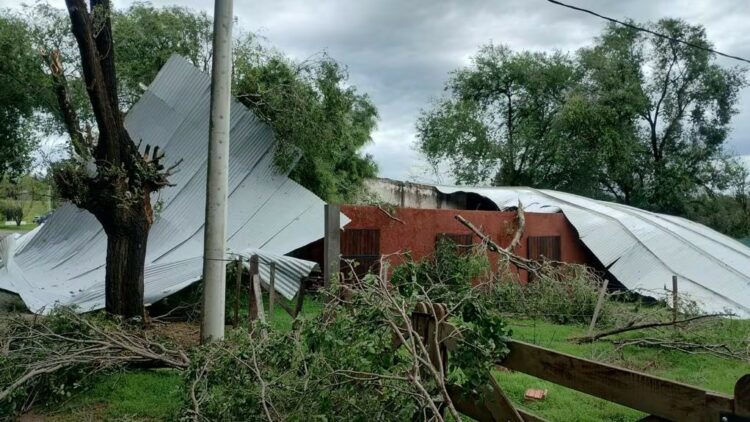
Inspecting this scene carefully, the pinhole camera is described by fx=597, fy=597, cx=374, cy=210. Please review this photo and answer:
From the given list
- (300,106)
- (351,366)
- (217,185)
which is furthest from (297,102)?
(351,366)

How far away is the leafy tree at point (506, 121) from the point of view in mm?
A: 28219

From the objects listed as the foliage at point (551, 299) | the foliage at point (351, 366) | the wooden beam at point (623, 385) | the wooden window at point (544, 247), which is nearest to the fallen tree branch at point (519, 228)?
the wooden window at point (544, 247)

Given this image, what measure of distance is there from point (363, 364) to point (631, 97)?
2469 centimetres

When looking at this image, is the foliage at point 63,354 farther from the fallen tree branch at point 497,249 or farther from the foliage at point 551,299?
the fallen tree branch at point 497,249

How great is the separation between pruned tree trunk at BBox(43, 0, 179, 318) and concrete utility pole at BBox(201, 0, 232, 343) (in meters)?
2.09

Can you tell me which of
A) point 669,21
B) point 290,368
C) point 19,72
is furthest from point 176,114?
point 669,21

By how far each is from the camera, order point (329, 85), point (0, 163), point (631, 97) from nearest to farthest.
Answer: point (329, 85) → point (0, 163) → point (631, 97)

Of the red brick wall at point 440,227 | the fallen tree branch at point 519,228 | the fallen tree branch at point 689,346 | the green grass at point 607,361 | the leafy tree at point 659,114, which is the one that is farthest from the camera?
the leafy tree at point 659,114

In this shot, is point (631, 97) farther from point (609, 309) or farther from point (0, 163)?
point (0, 163)

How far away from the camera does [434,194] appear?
21.6m

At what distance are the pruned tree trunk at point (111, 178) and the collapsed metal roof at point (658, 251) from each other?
35.9 feet

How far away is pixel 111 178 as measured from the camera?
7664mm

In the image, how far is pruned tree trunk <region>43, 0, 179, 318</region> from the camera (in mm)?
7719

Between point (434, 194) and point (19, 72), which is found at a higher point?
point (19, 72)
